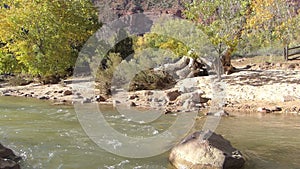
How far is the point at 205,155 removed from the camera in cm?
643

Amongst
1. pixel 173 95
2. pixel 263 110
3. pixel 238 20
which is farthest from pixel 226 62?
pixel 263 110

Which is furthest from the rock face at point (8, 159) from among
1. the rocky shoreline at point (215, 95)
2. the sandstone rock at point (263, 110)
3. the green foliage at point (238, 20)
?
the green foliage at point (238, 20)

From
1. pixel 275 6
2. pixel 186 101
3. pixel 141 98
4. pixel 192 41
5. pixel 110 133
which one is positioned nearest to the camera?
pixel 110 133

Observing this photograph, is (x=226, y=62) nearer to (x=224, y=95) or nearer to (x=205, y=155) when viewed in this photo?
(x=224, y=95)

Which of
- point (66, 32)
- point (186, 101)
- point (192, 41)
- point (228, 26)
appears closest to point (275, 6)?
point (228, 26)

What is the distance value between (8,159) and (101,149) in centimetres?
200

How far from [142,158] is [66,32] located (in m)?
17.0

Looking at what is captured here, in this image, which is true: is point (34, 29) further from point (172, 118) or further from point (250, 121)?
point (250, 121)

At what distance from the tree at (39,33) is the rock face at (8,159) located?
15.5 meters

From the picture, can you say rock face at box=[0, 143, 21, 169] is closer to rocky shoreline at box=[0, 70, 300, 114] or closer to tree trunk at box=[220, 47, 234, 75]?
rocky shoreline at box=[0, 70, 300, 114]

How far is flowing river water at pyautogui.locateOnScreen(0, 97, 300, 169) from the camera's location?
6.68 m

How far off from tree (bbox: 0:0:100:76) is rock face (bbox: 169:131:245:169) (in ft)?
53.9

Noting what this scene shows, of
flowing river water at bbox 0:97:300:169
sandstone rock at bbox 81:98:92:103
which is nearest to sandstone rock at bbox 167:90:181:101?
flowing river water at bbox 0:97:300:169

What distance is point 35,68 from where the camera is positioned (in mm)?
21609
